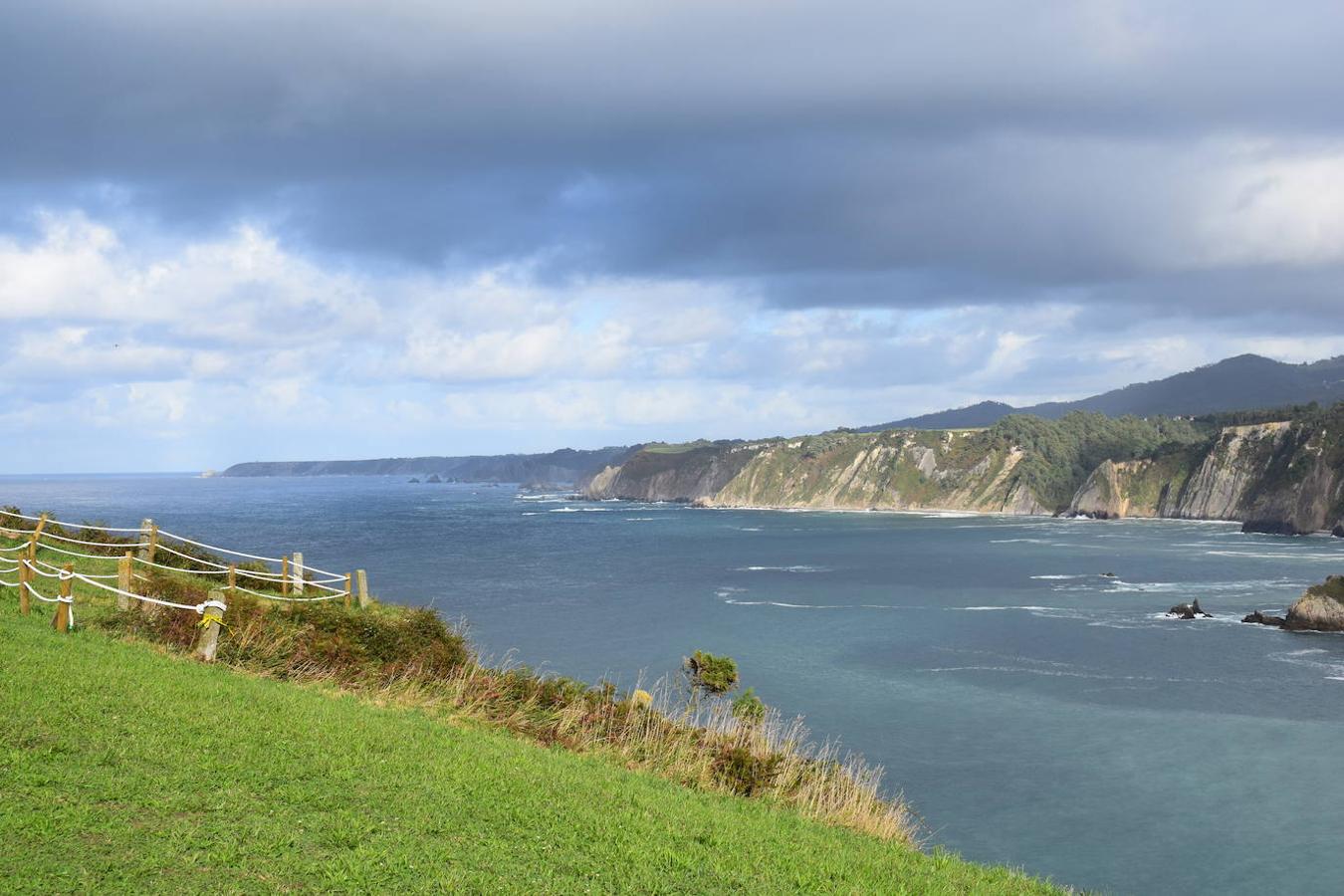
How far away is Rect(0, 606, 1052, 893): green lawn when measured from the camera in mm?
9047

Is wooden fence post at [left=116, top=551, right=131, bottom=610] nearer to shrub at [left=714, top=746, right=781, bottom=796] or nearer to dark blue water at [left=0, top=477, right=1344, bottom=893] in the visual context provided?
shrub at [left=714, top=746, right=781, bottom=796]

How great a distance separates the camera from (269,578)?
28.0 metres

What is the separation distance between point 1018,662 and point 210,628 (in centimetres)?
4227

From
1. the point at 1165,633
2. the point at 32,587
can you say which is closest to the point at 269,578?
the point at 32,587

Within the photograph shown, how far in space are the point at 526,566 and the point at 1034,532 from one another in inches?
3380

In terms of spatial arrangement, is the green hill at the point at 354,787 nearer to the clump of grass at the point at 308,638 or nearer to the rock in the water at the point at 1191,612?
the clump of grass at the point at 308,638

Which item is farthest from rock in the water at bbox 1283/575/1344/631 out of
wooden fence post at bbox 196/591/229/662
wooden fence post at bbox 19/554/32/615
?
wooden fence post at bbox 19/554/32/615

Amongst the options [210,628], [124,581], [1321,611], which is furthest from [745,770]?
[1321,611]

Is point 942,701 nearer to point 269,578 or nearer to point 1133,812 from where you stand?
point 1133,812

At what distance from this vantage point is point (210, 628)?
695 inches

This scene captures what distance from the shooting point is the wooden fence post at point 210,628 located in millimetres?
17594

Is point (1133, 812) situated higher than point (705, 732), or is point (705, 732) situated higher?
point (705, 732)

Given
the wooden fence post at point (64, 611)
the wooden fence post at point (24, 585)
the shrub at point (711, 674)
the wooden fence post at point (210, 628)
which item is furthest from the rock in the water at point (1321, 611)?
the wooden fence post at point (24, 585)

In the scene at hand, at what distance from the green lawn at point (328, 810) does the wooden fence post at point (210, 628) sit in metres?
1.60
